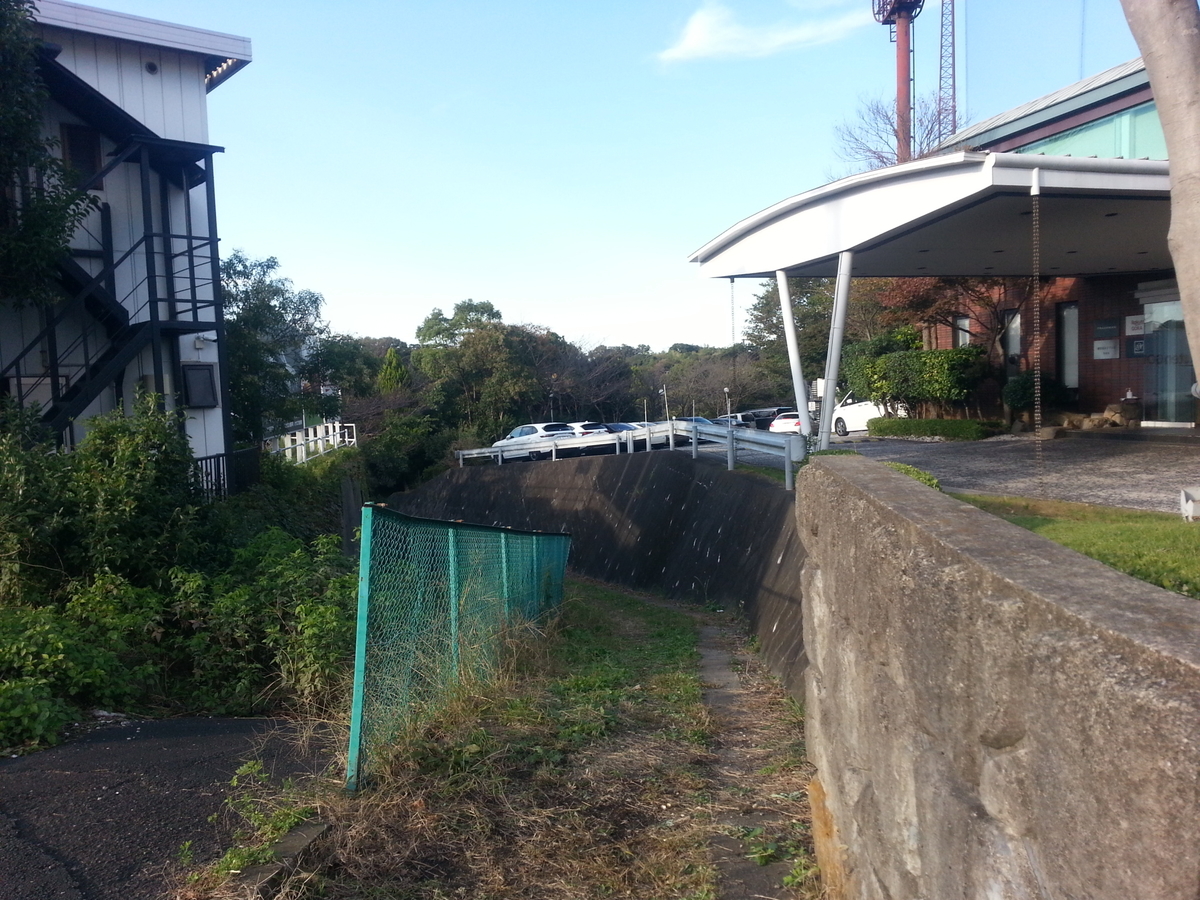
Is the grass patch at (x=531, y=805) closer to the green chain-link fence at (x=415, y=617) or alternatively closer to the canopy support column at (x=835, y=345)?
the green chain-link fence at (x=415, y=617)

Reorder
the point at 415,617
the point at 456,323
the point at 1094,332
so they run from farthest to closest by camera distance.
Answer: the point at 456,323 < the point at 1094,332 < the point at 415,617

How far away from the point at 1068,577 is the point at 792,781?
369 centimetres

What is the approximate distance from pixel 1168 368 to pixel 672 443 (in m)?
9.71

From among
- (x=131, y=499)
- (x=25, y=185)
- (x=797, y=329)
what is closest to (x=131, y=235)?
(x=25, y=185)

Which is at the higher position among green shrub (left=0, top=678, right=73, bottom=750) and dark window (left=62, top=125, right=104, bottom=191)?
dark window (left=62, top=125, right=104, bottom=191)

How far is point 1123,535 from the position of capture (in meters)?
7.95

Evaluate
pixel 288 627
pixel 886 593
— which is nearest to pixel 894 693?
pixel 886 593

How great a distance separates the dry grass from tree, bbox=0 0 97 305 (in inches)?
386

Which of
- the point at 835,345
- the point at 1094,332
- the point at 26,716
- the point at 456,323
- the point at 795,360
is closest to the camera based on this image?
the point at 26,716

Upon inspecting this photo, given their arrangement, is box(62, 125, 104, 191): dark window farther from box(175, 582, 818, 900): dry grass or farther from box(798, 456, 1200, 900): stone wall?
box(798, 456, 1200, 900): stone wall

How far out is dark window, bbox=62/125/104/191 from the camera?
16.2 m

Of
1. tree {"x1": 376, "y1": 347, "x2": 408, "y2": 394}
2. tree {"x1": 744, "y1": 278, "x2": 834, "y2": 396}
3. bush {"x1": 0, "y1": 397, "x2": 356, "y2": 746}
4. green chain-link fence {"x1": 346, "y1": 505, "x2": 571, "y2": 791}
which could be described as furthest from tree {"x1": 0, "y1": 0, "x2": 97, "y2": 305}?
tree {"x1": 744, "y1": 278, "x2": 834, "y2": 396}

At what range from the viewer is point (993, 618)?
2.25 m

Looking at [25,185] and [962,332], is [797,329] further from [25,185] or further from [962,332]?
[25,185]
